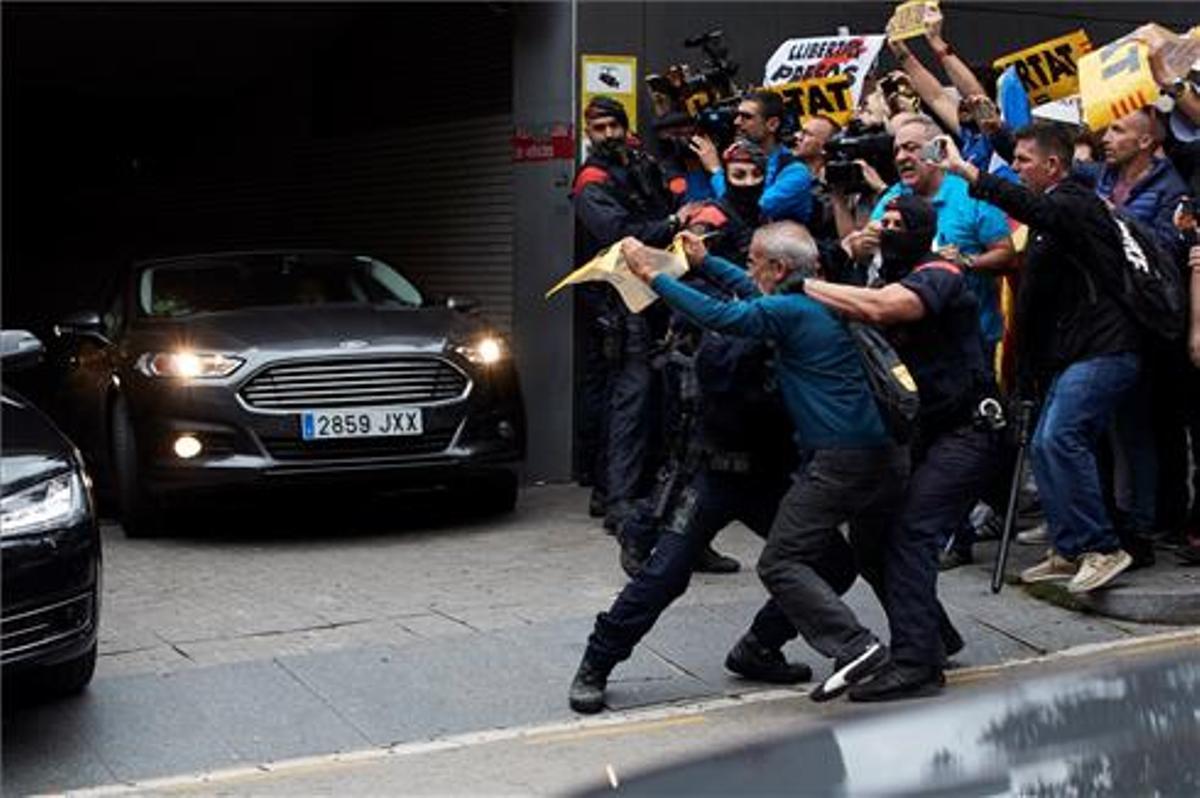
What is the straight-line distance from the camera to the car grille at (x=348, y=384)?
8.58m

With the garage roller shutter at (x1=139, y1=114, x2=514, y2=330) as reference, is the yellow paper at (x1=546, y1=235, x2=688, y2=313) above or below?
above

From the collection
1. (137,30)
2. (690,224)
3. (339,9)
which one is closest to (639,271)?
(690,224)

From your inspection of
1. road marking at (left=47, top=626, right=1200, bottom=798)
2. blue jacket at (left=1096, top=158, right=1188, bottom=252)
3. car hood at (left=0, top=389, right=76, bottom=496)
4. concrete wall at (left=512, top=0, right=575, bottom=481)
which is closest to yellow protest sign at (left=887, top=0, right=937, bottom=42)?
blue jacket at (left=1096, top=158, right=1188, bottom=252)

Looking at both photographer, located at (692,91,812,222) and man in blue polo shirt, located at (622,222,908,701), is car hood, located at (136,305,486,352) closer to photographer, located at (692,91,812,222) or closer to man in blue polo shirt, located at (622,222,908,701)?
photographer, located at (692,91,812,222)

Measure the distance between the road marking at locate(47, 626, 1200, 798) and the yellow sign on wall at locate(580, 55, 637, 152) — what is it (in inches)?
178

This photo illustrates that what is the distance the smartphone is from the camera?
649 centimetres

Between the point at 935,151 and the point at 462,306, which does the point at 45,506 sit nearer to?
the point at 935,151

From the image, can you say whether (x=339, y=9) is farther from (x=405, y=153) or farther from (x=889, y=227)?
(x=889, y=227)

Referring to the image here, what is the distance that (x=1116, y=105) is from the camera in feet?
25.5

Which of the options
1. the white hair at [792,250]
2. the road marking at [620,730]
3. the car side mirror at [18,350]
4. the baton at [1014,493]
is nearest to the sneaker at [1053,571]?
the baton at [1014,493]

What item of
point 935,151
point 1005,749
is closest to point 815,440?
point 935,151

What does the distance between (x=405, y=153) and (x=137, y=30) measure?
340cm

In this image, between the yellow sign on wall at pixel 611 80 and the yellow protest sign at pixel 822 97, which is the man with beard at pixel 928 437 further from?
the yellow sign on wall at pixel 611 80

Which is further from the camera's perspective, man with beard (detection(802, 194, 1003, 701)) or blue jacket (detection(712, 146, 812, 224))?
blue jacket (detection(712, 146, 812, 224))
